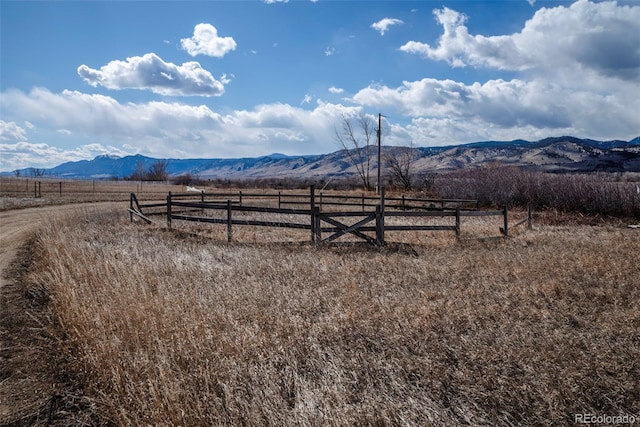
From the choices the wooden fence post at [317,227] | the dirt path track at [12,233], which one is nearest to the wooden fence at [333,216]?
the wooden fence post at [317,227]

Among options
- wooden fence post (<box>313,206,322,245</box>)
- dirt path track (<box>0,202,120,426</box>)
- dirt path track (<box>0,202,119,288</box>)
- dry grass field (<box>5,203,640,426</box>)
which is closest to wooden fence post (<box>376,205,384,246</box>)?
wooden fence post (<box>313,206,322,245</box>)

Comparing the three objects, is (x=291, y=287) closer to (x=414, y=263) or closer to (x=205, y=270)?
(x=205, y=270)

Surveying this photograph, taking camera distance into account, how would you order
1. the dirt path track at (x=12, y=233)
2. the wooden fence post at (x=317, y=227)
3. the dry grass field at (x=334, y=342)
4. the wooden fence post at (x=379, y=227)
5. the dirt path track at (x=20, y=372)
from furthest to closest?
the wooden fence post at (x=379, y=227)
the wooden fence post at (x=317, y=227)
the dirt path track at (x=12, y=233)
the dirt path track at (x=20, y=372)
the dry grass field at (x=334, y=342)

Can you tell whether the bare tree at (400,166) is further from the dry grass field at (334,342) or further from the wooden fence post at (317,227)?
the dry grass field at (334,342)

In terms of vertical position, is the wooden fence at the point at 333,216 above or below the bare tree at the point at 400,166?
below

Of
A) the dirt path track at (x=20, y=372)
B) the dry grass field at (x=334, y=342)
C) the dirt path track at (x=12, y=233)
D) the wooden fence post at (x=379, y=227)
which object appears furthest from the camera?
the wooden fence post at (x=379, y=227)

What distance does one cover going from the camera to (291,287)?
7.64 meters

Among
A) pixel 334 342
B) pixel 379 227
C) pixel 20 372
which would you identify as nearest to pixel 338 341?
pixel 334 342

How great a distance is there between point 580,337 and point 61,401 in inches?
256

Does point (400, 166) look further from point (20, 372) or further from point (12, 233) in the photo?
point (20, 372)

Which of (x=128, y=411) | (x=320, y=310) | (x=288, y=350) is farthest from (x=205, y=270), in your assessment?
(x=128, y=411)

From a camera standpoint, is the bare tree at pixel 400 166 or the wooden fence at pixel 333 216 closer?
the wooden fence at pixel 333 216

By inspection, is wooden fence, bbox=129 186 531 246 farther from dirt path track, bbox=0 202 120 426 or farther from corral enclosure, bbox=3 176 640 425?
dirt path track, bbox=0 202 120 426

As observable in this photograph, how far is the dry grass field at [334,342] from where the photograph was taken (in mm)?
3789
